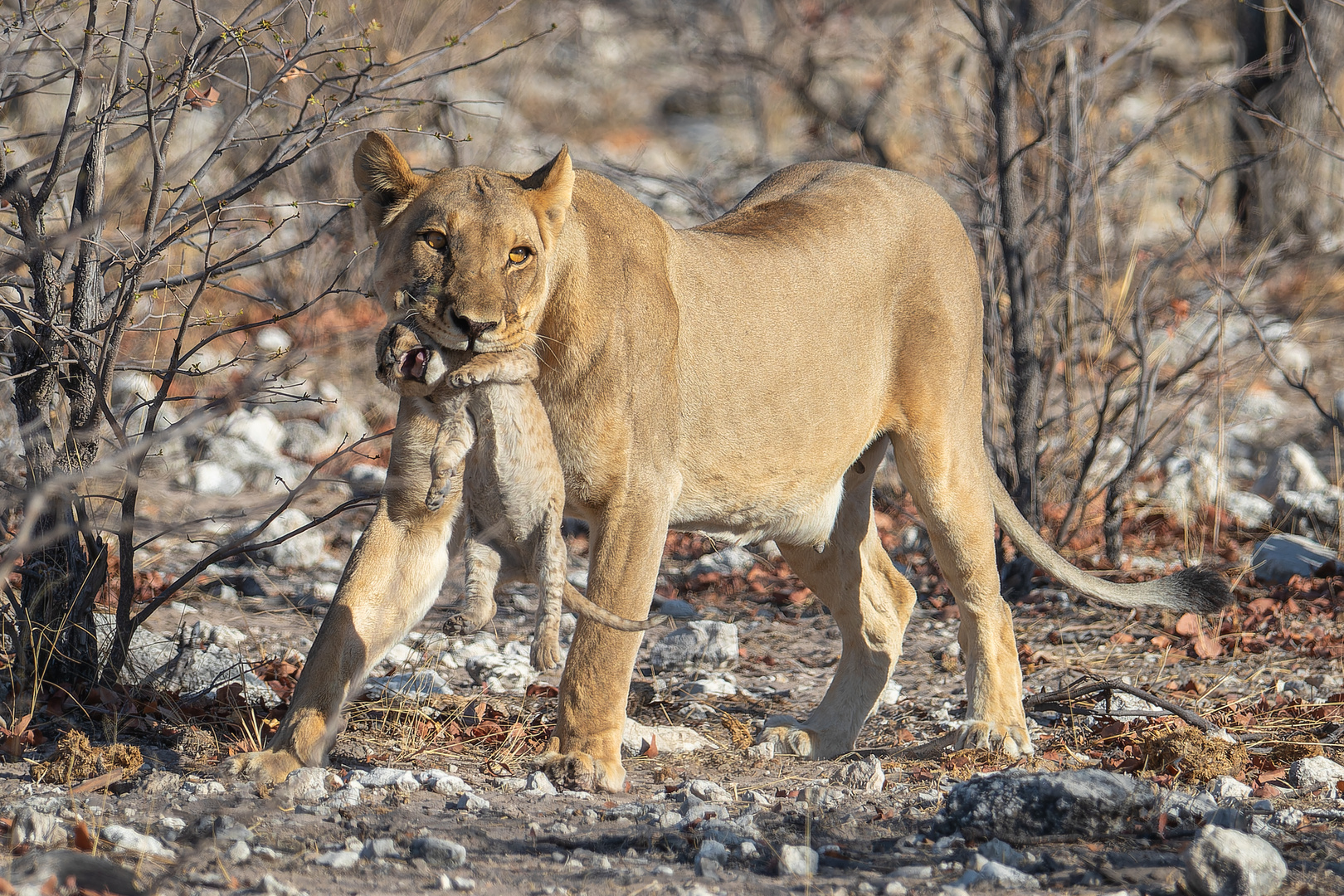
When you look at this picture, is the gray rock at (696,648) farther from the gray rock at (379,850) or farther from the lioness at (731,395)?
the gray rock at (379,850)

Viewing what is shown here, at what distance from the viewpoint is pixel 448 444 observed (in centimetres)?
307

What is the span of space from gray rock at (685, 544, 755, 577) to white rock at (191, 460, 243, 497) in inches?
92.0

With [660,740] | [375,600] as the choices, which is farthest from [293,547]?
[375,600]

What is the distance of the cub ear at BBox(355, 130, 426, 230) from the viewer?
3463mm

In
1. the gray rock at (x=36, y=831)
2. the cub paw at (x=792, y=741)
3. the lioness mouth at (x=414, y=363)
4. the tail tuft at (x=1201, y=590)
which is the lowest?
the cub paw at (x=792, y=741)

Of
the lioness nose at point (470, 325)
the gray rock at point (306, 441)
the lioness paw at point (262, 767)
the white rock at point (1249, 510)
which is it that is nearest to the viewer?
the lioness nose at point (470, 325)

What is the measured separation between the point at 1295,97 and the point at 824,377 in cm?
878

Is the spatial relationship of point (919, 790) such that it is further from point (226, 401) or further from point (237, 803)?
point (226, 401)

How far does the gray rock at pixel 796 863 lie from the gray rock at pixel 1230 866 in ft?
2.46

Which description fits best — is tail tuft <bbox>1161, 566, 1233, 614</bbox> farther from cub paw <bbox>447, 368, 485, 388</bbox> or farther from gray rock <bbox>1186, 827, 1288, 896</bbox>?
cub paw <bbox>447, 368, 485, 388</bbox>

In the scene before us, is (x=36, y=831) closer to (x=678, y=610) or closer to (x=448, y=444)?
(x=448, y=444)

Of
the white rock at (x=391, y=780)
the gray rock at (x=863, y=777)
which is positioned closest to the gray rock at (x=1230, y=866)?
the gray rock at (x=863, y=777)

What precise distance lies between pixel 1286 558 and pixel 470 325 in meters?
4.62

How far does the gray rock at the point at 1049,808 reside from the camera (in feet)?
10.1
